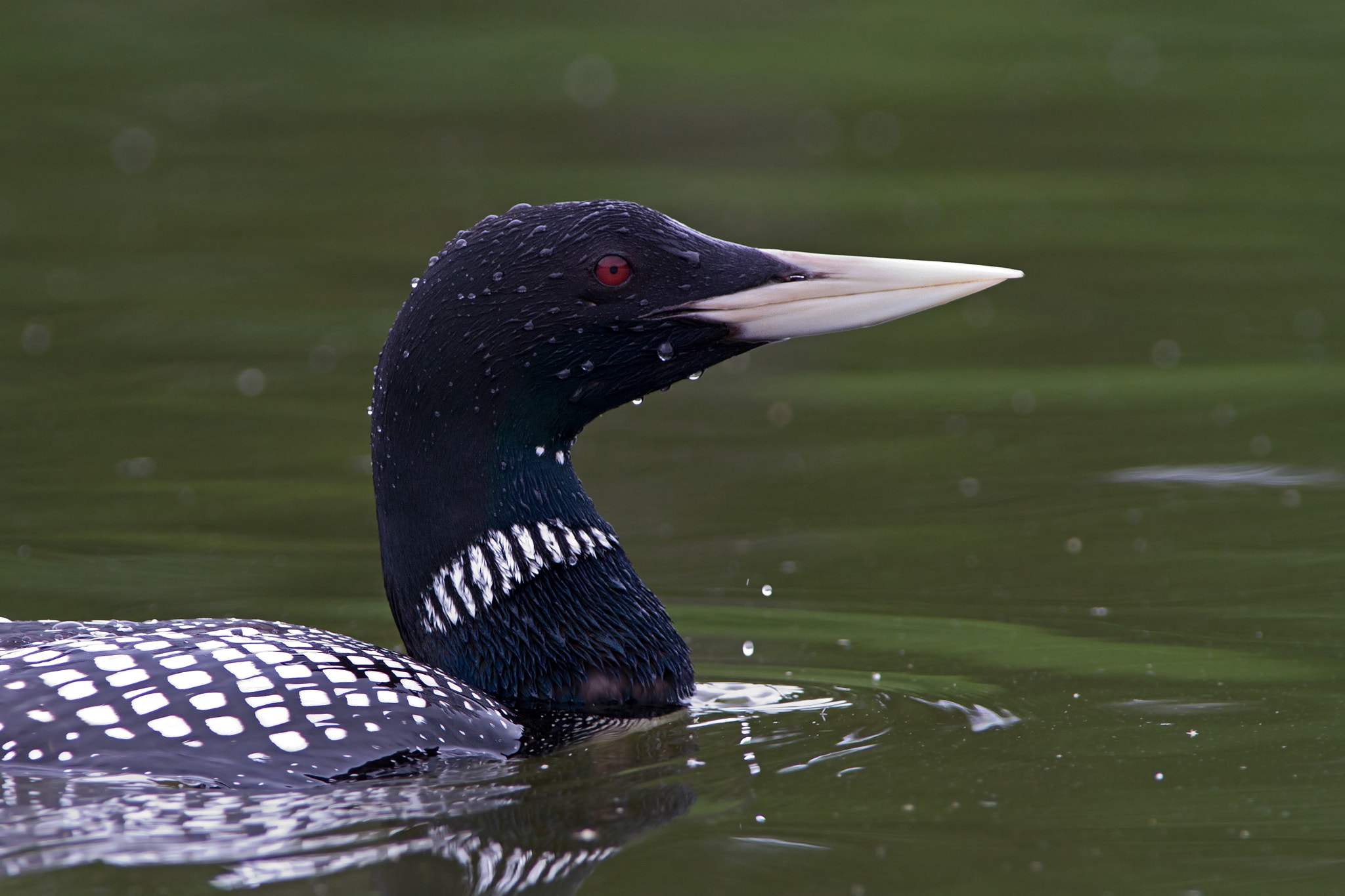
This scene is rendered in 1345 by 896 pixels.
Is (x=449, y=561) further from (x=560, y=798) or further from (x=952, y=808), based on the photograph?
(x=952, y=808)

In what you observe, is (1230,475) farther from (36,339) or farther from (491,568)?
(36,339)

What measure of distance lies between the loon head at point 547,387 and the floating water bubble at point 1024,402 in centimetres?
273

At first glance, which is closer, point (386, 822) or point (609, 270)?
point (386, 822)

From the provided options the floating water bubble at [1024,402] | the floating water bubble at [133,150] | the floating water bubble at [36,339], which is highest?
the floating water bubble at [133,150]

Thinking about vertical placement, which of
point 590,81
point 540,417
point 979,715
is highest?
point 590,81

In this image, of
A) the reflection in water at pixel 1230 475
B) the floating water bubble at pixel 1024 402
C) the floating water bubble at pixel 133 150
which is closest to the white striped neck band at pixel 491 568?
the reflection in water at pixel 1230 475

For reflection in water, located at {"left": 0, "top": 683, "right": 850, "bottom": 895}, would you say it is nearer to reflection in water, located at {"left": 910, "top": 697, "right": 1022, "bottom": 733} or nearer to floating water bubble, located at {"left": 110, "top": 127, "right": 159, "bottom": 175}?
reflection in water, located at {"left": 910, "top": 697, "right": 1022, "bottom": 733}

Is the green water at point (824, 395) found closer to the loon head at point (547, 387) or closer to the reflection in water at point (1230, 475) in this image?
the reflection in water at point (1230, 475)

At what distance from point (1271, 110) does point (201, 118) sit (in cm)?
646

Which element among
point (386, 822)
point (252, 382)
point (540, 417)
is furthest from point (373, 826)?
point (252, 382)

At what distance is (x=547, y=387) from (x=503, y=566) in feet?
1.32

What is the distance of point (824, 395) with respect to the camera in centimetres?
700

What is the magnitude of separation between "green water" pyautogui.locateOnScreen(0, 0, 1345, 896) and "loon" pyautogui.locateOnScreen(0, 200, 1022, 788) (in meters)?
0.29

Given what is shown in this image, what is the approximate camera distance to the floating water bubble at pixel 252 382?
7.02m
